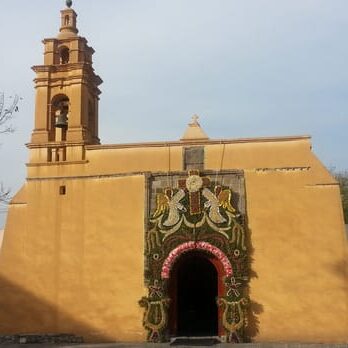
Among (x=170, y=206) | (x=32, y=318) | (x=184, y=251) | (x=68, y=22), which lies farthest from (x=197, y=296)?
(x=68, y=22)

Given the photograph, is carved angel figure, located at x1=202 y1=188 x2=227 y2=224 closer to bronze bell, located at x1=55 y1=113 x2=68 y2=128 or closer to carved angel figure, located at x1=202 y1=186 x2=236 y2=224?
carved angel figure, located at x1=202 y1=186 x2=236 y2=224

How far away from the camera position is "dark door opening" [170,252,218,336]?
15.6 m

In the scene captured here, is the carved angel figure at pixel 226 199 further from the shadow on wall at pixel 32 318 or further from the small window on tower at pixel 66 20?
the small window on tower at pixel 66 20

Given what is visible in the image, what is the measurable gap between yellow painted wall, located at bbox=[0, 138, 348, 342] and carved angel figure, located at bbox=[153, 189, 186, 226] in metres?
0.48

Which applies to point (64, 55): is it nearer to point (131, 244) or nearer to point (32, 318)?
point (131, 244)

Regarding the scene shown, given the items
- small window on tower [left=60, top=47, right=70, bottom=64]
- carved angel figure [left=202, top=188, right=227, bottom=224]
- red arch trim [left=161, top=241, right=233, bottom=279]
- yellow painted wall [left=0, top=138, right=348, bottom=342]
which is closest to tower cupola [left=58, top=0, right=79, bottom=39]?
small window on tower [left=60, top=47, right=70, bottom=64]

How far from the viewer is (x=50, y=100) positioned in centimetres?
1614

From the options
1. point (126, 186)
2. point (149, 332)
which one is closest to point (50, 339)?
point (149, 332)

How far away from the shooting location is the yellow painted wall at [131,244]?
44.9ft

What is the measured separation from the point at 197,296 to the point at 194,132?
4.65 metres

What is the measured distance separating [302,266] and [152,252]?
3.57m

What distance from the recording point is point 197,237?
1421 cm

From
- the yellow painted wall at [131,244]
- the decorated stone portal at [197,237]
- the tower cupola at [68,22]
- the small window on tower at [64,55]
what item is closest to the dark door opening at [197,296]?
the decorated stone portal at [197,237]

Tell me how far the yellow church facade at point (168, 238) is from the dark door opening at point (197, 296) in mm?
146
